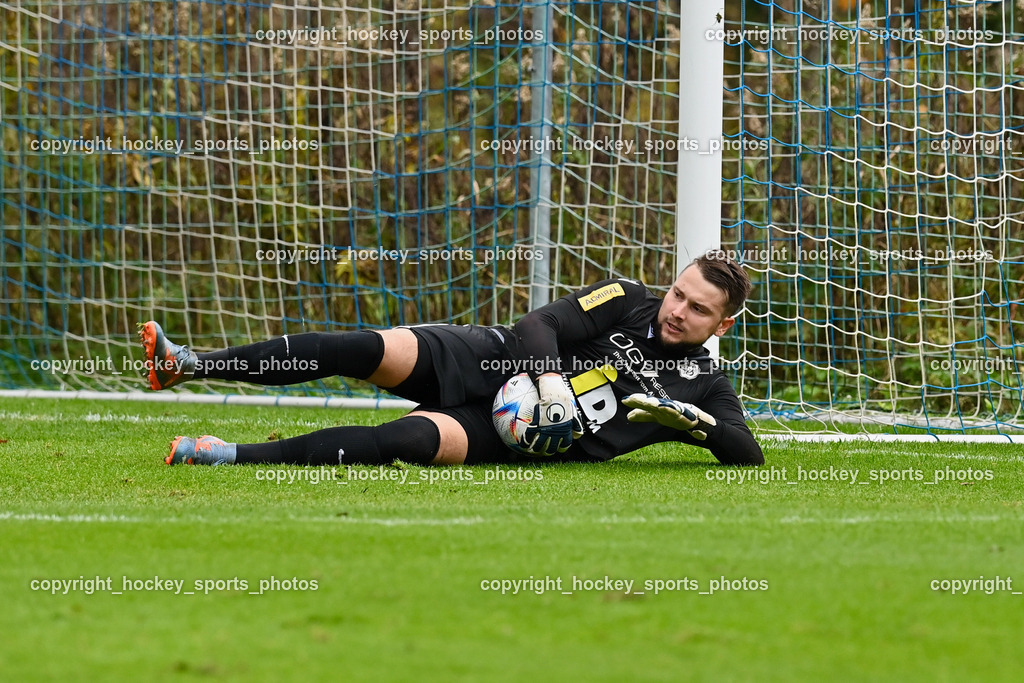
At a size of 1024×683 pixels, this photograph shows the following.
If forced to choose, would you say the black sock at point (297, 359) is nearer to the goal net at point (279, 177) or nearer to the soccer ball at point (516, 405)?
the soccer ball at point (516, 405)

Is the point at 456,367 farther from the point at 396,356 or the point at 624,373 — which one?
the point at 624,373

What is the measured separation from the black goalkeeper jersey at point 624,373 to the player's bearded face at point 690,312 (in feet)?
0.29

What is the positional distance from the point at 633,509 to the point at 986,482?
1.69 m

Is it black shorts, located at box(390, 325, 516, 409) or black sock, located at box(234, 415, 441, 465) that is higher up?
black shorts, located at box(390, 325, 516, 409)

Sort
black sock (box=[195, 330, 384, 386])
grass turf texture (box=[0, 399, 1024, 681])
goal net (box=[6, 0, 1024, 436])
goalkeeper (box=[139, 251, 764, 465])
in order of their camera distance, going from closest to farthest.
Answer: grass turf texture (box=[0, 399, 1024, 681]) → black sock (box=[195, 330, 384, 386]) → goalkeeper (box=[139, 251, 764, 465]) → goal net (box=[6, 0, 1024, 436])

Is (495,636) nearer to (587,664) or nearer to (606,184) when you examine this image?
(587,664)

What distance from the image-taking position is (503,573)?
2.78 meters

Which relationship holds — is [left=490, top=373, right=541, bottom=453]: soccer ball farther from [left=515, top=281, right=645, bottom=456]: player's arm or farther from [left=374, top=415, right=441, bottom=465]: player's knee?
[left=374, top=415, right=441, bottom=465]: player's knee

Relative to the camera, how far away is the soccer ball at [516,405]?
4.62m

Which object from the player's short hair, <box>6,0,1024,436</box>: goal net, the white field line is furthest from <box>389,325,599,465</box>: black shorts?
<box>6,0,1024,436</box>: goal net

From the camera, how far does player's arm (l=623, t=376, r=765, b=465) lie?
4.42 metres

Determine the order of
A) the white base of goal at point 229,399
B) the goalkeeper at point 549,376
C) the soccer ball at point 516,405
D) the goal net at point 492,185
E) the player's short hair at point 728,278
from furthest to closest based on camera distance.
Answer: the goal net at point 492,185 < the white base of goal at point 229,399 < the player's short hair at point 728,278 < the soccer ball at point 516,405 < the goalkeeper at point 549,376

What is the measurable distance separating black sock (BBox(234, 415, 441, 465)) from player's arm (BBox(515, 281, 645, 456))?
0.42 m

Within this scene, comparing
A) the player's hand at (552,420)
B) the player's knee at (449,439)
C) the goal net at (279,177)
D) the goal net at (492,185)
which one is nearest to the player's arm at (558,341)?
the player's hand at (552,420)
